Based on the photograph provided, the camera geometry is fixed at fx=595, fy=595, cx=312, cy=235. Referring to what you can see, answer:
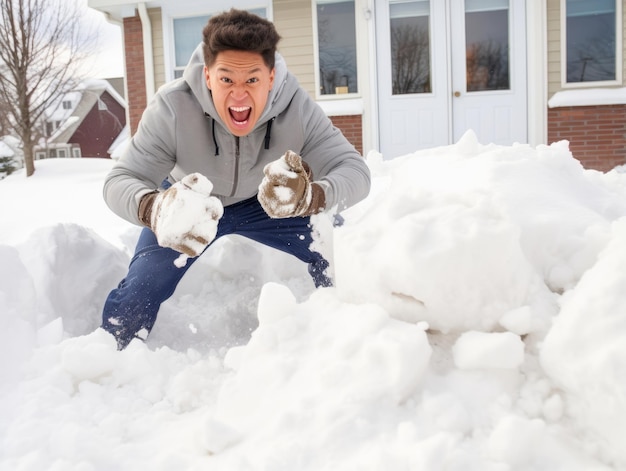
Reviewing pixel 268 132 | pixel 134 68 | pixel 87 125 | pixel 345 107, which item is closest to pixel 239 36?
pixel 268 132

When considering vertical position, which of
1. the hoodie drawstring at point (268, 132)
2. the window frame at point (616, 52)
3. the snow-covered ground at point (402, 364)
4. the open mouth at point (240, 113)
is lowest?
the snow-covered ground at point (402, 364)

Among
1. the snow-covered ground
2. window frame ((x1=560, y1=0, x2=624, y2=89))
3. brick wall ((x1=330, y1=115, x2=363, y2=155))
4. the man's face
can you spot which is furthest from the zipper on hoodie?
window frame ((x1=560, y1=0, x2=624, y2=89))

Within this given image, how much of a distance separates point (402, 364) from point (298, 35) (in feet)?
25.5

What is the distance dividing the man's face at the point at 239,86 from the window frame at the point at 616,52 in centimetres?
658

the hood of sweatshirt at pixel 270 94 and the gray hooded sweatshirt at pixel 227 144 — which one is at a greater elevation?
the hood of sweatshirt at pixel 270 94

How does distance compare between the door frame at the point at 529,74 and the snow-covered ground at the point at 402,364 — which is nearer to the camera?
the snow-covered ground at the point at 402,364

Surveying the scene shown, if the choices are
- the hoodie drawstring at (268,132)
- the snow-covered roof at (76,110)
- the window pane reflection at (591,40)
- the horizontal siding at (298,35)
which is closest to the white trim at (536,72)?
the window pane reflection at (591,40)

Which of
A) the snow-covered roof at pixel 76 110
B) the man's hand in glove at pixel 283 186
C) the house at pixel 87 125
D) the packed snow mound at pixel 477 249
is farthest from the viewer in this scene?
the house at pixel 87 125

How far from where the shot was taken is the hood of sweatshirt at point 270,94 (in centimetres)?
256

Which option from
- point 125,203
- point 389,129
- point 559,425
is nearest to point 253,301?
point 125,203

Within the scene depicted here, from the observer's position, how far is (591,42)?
313 inches

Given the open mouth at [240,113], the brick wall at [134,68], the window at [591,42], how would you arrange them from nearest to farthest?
1. the open mouth at [240,113]
2. the window at [591,42]
3. the brick wall at [134,68]

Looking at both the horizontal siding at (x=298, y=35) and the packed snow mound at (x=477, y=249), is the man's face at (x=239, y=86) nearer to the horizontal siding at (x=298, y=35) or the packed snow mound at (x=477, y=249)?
the packed snow mound at (x=477, y=249)

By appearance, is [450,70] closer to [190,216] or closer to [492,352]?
[190,216]
